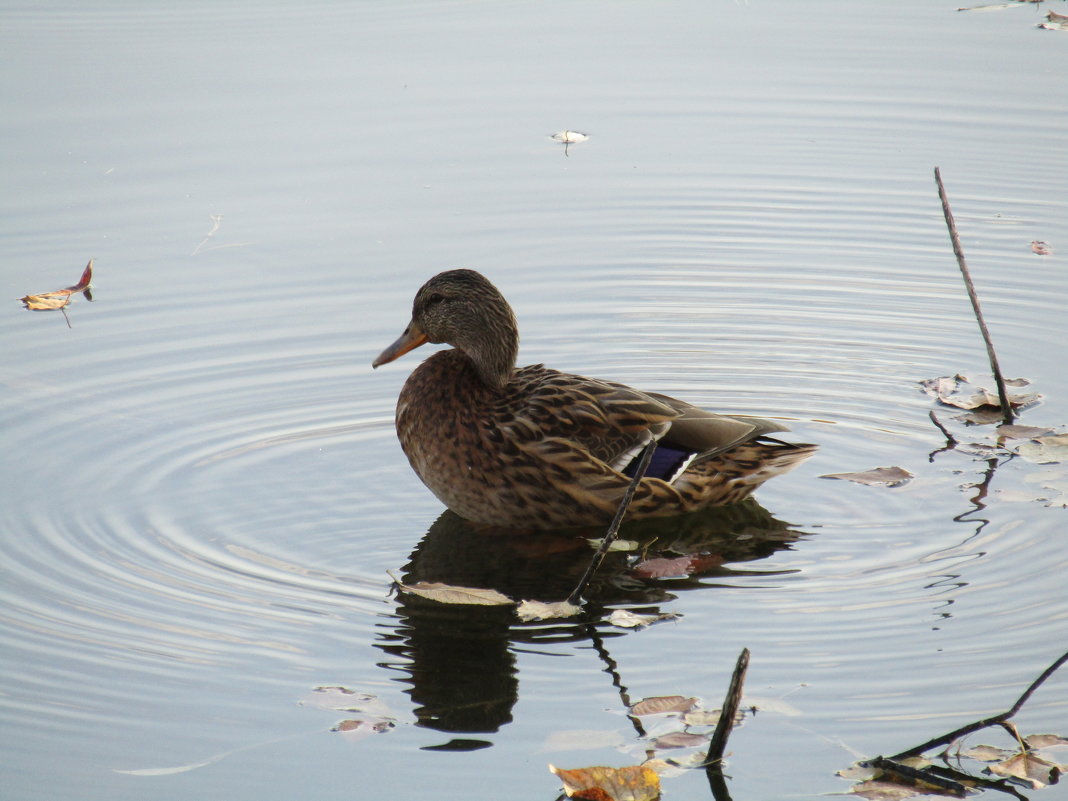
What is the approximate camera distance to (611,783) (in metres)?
4.42

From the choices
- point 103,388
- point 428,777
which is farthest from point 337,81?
point 428,777

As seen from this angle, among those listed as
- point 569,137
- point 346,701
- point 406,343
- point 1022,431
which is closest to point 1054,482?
point 1022,431

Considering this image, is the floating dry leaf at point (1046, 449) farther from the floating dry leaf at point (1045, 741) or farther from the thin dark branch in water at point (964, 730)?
the thin dark branch in water at point (964, 730)

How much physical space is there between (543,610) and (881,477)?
213 centimetres

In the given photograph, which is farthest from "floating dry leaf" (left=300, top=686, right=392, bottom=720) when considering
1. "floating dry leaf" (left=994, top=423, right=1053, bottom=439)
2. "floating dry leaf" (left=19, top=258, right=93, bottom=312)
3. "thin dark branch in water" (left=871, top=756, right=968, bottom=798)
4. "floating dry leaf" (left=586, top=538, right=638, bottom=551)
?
"floating dry leaf" (left=19, top=258, right=93, bottom=312)

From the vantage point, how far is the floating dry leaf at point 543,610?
577 cm

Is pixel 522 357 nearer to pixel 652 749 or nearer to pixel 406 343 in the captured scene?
pixel 406 343

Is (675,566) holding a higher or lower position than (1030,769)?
higher

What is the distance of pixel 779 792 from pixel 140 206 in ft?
24.6

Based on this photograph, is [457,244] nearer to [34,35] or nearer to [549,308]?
[549,308]

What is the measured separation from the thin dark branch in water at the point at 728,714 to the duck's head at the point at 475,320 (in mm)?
2944

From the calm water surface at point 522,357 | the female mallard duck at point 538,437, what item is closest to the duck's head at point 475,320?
the female mallard duck at point 538,437

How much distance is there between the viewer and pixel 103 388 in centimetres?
809

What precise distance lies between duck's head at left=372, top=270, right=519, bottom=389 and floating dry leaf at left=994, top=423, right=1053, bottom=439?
2.53 metres
